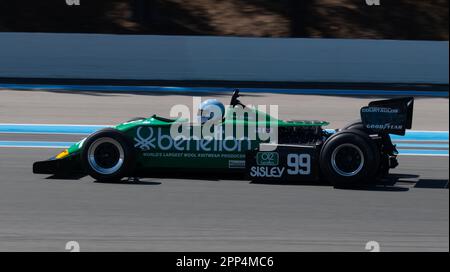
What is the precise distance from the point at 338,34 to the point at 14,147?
14.4 metres

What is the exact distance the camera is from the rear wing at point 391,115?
26.7ft

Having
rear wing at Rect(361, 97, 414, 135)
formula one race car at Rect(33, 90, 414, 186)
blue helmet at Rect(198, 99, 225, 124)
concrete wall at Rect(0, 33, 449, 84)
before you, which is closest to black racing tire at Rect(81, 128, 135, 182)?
formula one race car at Rect(33, 90, 414, 186)

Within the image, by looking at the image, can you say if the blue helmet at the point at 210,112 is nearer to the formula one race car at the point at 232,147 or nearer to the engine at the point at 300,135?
the formula one race car at the point at 232,147

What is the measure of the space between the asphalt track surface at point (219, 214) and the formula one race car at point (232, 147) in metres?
0.15

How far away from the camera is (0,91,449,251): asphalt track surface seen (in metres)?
6.38

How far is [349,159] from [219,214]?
1.57m

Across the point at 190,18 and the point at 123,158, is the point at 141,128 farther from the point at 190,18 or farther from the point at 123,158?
the point at 190,18

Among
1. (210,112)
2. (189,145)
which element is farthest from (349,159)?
(189,145)

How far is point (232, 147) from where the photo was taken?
8.44 metres

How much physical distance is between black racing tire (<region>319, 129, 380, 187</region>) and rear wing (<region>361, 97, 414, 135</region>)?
20 centimetres

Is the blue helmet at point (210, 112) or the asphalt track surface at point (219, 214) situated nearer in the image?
the asphalt track surface at point (219, 214)

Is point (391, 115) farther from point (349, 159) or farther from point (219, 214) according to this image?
point (219, 214)

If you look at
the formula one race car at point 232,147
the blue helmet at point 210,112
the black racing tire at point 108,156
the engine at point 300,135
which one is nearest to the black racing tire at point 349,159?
the formula one race car at point 232,147

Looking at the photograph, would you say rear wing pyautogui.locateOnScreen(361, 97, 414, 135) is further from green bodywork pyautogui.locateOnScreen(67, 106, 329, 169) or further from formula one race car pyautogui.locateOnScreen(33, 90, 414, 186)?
green bodywork pyautogui.locateOnScreen(67, 106, 329, 169)
